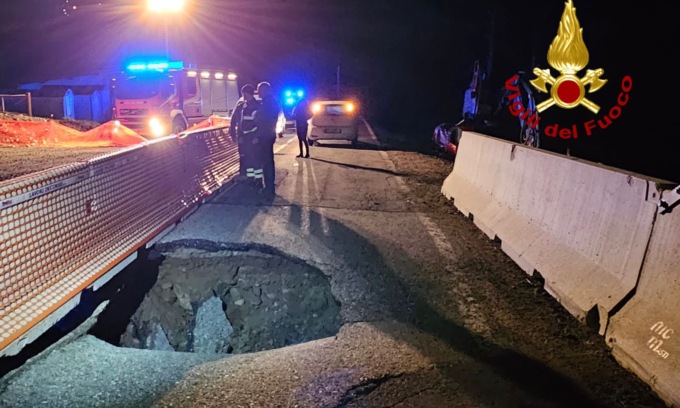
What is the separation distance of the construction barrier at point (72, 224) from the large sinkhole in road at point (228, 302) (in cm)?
69

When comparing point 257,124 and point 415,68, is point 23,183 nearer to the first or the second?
point 257,124

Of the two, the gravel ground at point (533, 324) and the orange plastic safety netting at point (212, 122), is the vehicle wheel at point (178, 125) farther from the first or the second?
the gravel ground at point (533, 324)

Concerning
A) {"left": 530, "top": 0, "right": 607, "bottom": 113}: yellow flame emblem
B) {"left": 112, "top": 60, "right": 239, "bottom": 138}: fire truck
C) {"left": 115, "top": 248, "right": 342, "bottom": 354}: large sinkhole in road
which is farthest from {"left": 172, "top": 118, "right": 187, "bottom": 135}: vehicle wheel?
{"left": 115, "top": 248, "right": 342, "bottom": 354}: large sinkhole in road

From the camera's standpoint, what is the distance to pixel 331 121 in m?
20.9

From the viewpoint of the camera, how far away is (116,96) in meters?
21.0

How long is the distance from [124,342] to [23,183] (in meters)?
2.10

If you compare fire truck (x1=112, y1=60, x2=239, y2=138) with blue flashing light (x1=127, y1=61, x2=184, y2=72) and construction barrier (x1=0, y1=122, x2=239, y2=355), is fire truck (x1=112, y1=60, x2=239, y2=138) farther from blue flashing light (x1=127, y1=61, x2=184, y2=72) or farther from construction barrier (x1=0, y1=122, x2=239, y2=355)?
construction barrier (x1=0, y1=122, x2=239, y2=355)

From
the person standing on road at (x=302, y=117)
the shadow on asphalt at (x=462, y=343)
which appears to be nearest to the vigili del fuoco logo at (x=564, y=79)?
the person standing on road at (x=302, y=117)

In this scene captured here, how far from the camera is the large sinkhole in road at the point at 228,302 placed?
20.7 ft

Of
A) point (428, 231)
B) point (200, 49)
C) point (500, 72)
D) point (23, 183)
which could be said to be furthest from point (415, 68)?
point (23, 183)

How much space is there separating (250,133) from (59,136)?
13487 millimetres

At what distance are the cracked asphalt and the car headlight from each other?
14.3 metres

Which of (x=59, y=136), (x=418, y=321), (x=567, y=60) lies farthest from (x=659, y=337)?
(x=59, y=136)

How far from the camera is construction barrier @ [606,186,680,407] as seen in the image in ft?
11.5
